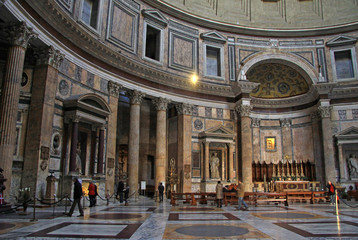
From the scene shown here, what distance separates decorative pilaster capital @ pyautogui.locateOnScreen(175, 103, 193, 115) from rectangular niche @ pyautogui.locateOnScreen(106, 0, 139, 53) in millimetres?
5523

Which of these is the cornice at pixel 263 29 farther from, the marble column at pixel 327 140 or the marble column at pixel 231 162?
the marble column at pixel 231 162

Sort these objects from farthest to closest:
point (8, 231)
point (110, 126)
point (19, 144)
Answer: point (110, 126), point (19, 144), point (8, 231)

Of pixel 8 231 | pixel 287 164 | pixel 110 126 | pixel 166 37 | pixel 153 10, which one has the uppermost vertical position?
pixel 153 10

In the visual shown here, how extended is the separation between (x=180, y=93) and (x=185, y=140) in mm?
3667

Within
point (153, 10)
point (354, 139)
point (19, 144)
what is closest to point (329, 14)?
point (354, 139)

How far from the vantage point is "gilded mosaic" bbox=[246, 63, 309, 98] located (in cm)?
2862

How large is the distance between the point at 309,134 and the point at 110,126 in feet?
58.3

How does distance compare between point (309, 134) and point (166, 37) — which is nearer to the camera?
point (166, 37)

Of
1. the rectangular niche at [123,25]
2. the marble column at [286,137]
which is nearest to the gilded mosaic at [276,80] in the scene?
the marble column at [286,137]

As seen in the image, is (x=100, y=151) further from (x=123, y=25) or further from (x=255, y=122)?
(x=255, y=122)

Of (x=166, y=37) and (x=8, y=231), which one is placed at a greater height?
(x=166, y=37)

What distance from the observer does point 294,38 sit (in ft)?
93.2

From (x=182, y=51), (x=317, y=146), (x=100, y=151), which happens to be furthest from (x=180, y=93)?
(x=317, y=146)

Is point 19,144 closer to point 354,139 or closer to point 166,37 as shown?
point 166,37
